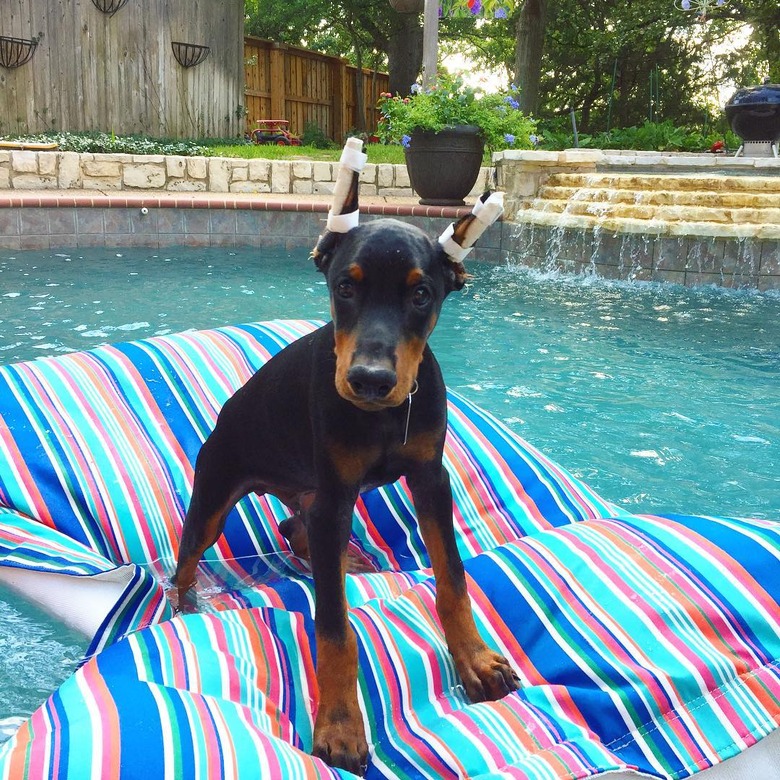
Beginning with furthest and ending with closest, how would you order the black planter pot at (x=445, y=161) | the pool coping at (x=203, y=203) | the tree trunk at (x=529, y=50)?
1. the tree trunk at (x=529, y=50)
2. the black planter pot at (x=445, y=161)
3. the pool coping at (x=203, y=203)

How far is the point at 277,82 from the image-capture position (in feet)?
65.9

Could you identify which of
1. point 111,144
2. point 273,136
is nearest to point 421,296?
point 111,144

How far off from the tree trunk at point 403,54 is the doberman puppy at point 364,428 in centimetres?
1865

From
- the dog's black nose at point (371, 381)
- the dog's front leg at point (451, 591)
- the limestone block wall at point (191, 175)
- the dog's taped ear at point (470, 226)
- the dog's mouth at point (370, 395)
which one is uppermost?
the limestone block wall at point (191, 175)

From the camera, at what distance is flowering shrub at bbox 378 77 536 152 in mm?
10031

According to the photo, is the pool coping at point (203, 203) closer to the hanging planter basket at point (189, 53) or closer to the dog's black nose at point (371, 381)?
the hanging planter basket at point (189, 53)

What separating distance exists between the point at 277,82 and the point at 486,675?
65.0ft

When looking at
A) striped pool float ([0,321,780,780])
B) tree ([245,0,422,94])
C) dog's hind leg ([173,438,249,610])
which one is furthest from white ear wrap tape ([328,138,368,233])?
tree ([245,0,422,94])

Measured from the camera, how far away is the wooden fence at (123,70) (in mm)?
14055

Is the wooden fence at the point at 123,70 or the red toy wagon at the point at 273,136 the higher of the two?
the wooden fence at the point at 123,70

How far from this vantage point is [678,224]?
7.83 m

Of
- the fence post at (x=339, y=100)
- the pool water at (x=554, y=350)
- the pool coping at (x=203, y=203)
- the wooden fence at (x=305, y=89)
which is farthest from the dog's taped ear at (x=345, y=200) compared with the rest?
the fence post at (x=339, y=100)

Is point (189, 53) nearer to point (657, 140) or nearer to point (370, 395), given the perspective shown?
point (657, 140)

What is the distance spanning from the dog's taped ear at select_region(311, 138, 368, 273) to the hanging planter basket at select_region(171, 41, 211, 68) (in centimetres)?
1485
